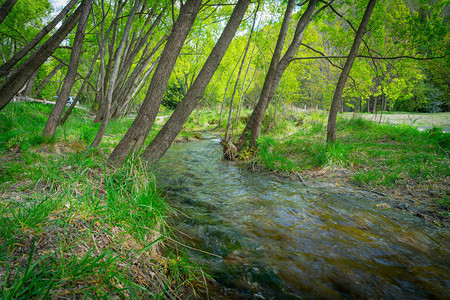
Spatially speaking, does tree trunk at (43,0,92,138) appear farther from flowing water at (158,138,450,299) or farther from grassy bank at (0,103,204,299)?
flowing water at (158,138,450,299)

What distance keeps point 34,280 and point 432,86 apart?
113ft

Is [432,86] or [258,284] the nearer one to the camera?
[258,284]

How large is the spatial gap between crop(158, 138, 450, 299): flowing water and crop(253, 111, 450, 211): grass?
106cm

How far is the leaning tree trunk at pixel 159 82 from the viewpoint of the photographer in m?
3.59

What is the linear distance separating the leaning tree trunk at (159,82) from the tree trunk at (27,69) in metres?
2.76

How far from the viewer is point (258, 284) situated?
2.18 m

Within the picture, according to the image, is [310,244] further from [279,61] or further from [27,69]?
[279,61]

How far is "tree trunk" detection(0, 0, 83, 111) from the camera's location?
4.20 meters

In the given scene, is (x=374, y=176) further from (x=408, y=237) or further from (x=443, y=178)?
(x=408, y=237)

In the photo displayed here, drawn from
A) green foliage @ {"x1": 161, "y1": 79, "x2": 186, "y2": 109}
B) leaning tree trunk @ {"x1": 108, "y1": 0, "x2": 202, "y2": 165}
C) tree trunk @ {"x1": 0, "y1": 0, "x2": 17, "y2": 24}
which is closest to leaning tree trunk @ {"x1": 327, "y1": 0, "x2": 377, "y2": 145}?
leaning tree trunk @ {"x1": 108, "y1": 0, "x2": 202, "y2": 165}

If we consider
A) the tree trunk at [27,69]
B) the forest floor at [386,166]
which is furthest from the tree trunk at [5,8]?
the forest floor at [386,166]

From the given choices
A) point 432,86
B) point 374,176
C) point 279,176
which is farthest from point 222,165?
point 432,86

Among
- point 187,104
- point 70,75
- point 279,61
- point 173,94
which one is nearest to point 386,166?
point 279,61

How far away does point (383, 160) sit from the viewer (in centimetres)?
623
